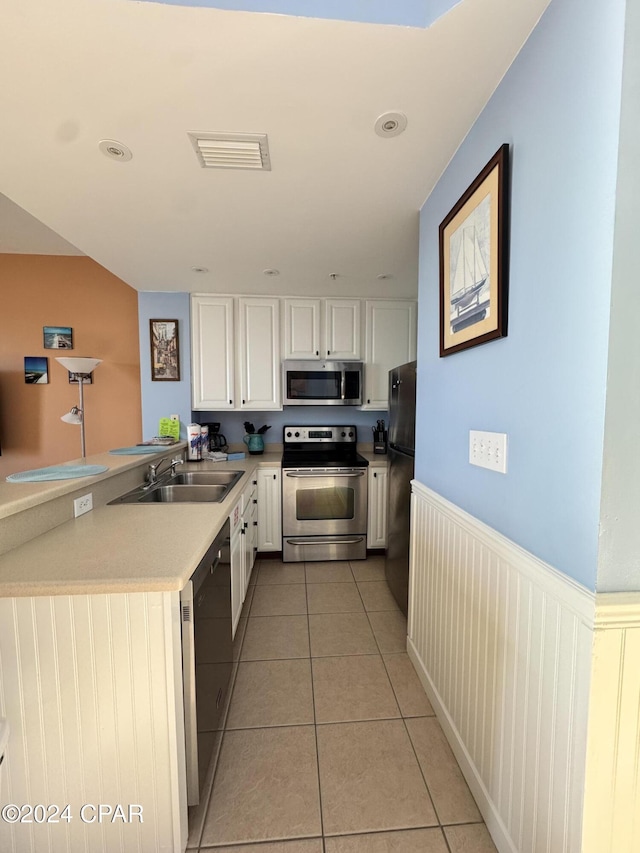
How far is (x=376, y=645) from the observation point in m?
1.98

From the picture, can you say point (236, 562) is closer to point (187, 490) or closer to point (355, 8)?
point (187, 490)

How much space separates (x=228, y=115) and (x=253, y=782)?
2307 mm

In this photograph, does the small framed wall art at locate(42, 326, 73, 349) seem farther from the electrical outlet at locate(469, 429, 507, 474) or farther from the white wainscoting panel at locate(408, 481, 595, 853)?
the electrical outlet at locate(469, 429, 507, 474)

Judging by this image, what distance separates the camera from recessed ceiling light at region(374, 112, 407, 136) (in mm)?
1177

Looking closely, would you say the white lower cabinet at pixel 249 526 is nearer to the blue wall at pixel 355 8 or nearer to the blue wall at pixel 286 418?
the blue wall at pixel 286 418

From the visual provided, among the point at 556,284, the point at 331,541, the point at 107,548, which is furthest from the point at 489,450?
the point at 331,541

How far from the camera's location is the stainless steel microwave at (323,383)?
3.11 meters

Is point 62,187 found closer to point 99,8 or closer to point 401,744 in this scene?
point 99,8

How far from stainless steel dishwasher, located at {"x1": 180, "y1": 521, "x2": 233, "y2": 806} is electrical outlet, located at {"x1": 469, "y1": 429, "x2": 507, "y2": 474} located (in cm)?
100

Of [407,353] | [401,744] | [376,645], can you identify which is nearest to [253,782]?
[401,744]

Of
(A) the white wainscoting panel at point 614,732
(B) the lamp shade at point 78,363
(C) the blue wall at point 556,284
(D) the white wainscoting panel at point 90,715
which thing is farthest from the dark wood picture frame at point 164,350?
(A) the white wainscoting panel at point 614,732

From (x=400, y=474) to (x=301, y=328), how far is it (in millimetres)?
1612

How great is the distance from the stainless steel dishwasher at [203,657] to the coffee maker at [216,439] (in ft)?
5.99

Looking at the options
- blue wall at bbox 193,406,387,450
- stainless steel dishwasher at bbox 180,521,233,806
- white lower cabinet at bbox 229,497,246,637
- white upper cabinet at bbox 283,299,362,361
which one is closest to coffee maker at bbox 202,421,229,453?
blue wall at bbox 193,406,387,450
